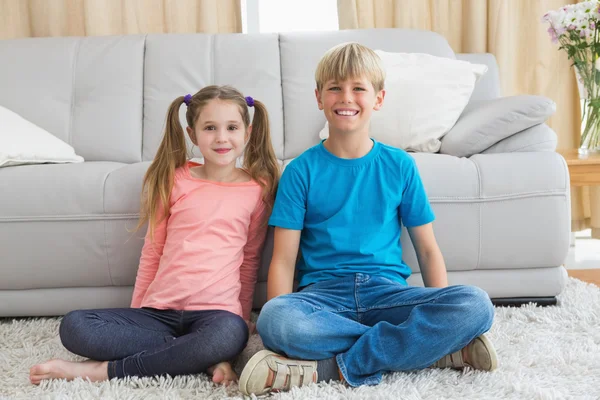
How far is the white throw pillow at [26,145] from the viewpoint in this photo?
73.2 inches

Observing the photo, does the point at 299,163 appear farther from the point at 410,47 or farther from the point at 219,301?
the point at 410,47

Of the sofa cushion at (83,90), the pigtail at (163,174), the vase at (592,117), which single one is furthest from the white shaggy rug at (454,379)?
the vase at (592,117)

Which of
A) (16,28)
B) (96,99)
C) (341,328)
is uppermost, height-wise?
(16,28)

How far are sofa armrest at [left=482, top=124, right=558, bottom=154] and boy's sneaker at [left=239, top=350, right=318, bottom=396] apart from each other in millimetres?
950

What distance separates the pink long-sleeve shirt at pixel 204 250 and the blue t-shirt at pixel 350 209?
0.11m

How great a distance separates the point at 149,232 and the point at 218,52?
1.08m

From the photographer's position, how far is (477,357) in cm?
128

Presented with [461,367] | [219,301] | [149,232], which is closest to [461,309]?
[461,367]

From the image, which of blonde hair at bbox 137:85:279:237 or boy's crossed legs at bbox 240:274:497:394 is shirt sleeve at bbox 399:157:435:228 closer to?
boy's crossed legs at bbox 240:274:497:394

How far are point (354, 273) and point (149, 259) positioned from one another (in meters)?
0.53

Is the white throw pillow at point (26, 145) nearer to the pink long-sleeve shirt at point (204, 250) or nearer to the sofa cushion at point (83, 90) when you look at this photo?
the sofa cushion at point (83, 90)

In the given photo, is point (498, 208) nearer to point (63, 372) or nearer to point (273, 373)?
point (273, 373)

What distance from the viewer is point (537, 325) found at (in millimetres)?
1569

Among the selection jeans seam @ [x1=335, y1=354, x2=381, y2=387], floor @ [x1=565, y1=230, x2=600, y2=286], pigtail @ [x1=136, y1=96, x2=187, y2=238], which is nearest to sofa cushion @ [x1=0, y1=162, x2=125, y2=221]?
pigtail @ [x1=136, y1=96, x2=187, y2=238]
